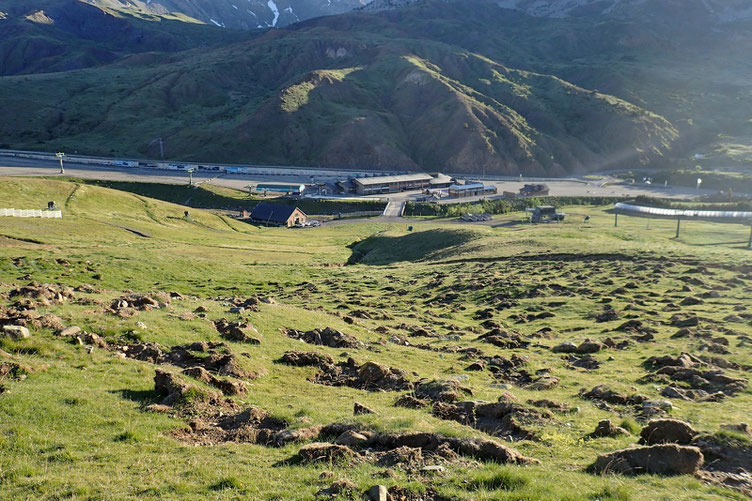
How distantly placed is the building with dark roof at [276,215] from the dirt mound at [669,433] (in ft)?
365

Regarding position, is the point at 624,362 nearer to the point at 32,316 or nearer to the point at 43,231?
the point at 32,316

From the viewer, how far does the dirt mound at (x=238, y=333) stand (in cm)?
2516

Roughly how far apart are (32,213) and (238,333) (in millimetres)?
66039

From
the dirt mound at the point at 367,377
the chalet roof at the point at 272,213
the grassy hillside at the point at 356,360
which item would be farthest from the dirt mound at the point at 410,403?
the chalet roof at the point at 272,213

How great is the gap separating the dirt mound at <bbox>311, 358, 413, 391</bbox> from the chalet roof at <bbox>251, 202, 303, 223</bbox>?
102 m

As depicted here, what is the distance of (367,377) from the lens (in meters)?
21.9

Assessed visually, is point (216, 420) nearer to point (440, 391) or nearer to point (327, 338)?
point (440, 391)

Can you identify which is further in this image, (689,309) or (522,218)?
(522,218)

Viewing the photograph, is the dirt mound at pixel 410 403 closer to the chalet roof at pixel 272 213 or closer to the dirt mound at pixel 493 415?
the dirt mound at pixel 493 415

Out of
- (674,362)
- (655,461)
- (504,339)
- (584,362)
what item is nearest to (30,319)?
(655,461)

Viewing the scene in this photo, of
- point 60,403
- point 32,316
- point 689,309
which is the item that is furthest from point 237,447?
point 689,309

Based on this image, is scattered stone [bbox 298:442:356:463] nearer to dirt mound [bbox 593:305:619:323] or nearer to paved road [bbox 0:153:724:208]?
dirt mound [bbox 593:305:619:323]

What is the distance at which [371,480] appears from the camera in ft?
40.4

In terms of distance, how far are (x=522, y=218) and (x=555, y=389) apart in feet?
355
